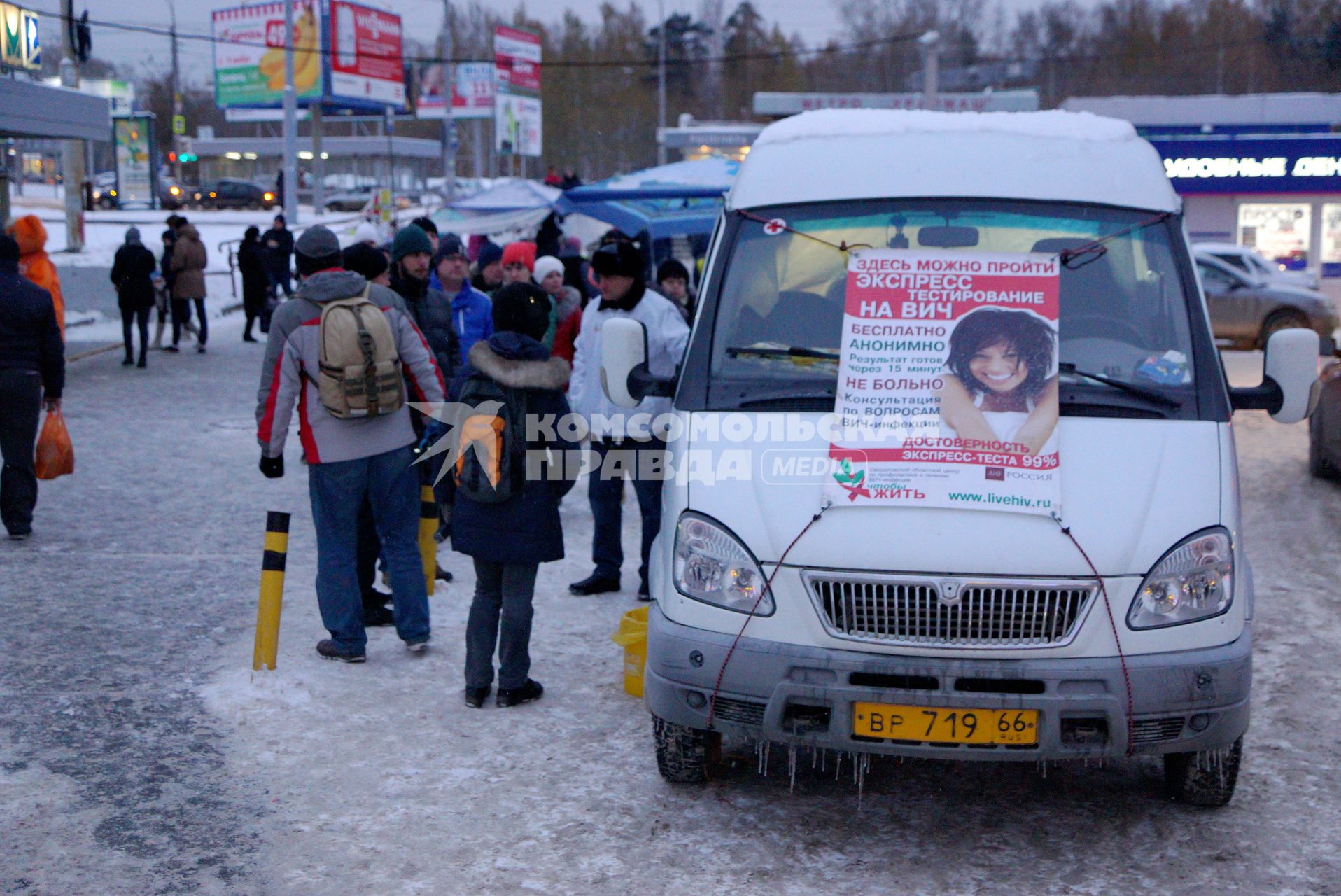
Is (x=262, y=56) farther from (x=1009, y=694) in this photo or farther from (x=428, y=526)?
(x=1009, y=694)

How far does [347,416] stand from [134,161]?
5515 centimetres

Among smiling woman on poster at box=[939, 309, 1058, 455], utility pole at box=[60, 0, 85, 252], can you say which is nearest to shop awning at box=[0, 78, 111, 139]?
utility pole at box=[60, 0, 85, 252]

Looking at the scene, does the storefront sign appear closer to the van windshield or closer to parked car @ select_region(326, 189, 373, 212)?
the van windshield

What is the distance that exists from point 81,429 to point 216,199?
51.7m

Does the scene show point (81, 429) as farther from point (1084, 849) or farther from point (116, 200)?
point (116, 200)

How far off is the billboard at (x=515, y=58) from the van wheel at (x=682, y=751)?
225 feet

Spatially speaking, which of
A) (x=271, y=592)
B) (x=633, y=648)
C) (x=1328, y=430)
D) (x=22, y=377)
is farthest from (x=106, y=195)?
(x=633, y=648)

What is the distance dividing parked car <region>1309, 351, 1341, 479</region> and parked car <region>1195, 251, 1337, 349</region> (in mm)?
10085

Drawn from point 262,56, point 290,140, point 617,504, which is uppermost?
point 262,56

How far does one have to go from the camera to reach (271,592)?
5910 millimetres

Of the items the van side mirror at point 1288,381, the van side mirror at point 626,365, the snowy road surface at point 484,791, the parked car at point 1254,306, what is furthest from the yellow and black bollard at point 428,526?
the parked car at point 1254,306

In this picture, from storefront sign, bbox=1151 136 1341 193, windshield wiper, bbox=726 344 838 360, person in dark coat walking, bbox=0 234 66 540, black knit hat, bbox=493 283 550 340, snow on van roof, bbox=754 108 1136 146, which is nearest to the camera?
windshield wiper, bbox=726 344 838 360

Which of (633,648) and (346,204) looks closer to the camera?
(633,648)

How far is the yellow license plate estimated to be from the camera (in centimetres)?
406
